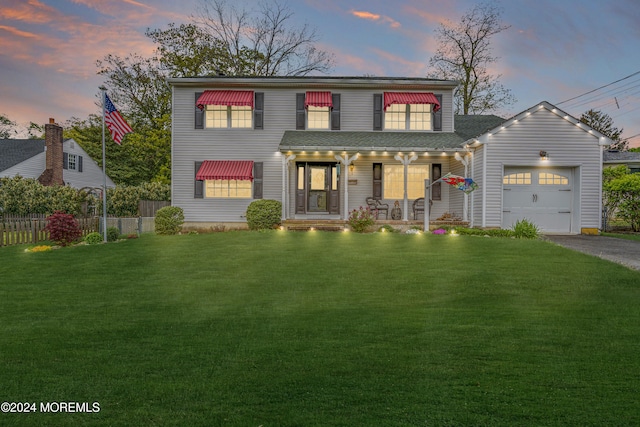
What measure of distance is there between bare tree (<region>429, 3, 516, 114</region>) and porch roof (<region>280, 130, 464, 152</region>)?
53.3 ft

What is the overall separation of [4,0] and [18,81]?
1348 centimetres

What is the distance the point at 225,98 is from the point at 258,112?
60.8 inches

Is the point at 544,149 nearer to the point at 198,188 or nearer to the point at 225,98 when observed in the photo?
the point at 225,98

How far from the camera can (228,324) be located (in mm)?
6047

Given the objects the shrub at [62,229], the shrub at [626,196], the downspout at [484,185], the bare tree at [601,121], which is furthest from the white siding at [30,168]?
the bare tree at [601,121]

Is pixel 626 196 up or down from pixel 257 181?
down

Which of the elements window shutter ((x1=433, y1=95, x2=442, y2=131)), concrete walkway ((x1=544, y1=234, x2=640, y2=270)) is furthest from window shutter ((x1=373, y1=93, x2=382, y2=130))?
concrete walkway ((x1=544, y1=234, x2=640, y2=270))

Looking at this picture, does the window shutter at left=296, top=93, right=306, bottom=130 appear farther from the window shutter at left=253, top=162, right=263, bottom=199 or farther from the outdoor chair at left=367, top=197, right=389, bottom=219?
the outdoor chair at left=367, top=197, right=389, bottom=219

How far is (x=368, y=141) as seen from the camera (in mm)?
17625

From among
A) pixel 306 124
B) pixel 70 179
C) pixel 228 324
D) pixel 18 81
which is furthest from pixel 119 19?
pixel 228 324

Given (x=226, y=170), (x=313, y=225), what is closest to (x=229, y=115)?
(x=226, y=170)

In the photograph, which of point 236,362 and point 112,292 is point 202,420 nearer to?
point 236,362

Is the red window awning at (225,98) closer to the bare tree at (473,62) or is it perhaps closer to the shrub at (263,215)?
the shrub at (263,215)

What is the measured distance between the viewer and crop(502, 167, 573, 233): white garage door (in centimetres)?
1644
